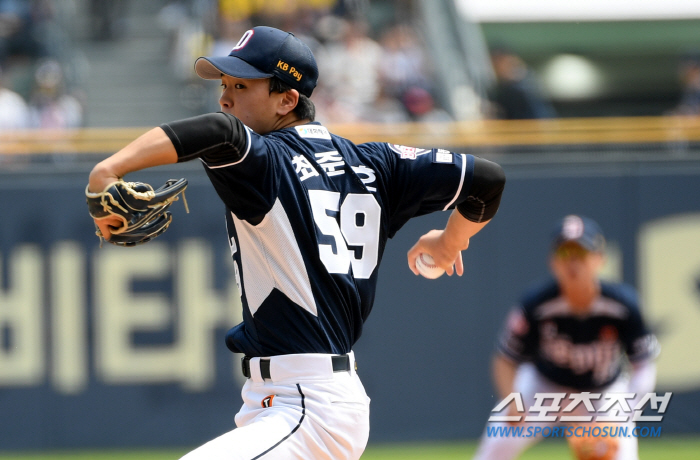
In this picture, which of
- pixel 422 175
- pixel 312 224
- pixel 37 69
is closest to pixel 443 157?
pixel 422 175

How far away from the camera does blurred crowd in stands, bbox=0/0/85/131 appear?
1093 centimetres

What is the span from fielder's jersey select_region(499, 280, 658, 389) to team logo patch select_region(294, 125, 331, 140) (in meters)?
3.15

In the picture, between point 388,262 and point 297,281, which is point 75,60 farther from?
point 297,281

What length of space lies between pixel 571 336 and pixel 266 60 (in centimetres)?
366

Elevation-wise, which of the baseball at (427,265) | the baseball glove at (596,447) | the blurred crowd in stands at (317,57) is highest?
the blurred crowd in stands at (317,57)

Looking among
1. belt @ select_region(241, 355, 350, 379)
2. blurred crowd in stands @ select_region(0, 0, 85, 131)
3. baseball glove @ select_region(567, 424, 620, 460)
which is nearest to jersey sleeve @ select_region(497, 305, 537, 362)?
baseball glove @ select_region(567, 424, 620, 460)

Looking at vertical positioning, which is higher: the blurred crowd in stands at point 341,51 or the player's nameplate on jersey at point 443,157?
the blurred crowd in stands at point 341,51

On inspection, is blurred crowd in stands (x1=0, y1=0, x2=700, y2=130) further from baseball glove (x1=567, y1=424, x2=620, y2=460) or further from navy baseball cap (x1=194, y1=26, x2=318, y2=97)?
navy baseball cap (x1=194, y1=26, x2=318, y2=97)

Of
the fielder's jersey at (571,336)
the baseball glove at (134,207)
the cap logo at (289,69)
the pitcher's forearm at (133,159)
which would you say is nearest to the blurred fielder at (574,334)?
the fielder's jersey at (571,336)

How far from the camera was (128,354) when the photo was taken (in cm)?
892

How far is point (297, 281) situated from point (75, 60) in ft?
34.4

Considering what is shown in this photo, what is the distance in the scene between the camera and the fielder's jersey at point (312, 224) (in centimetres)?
321

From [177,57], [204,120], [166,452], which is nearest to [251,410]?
[204,120]

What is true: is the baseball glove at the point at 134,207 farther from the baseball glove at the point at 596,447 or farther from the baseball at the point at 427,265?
the baseball glove at the point at 596,447
